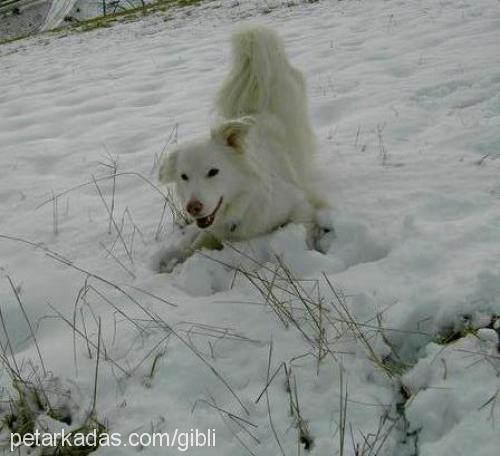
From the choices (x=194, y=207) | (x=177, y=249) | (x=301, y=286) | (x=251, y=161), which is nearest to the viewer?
(x=301, y=286)

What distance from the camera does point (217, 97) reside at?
3.75m

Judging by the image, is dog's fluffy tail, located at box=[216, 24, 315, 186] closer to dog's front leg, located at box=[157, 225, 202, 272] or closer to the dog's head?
Answer: the dog's head

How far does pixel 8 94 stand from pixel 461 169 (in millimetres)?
6419

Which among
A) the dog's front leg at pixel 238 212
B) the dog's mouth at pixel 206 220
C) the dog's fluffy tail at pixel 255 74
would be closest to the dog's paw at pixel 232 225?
the dog's front leg at pixel 238 212

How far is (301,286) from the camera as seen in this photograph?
7.54 ft

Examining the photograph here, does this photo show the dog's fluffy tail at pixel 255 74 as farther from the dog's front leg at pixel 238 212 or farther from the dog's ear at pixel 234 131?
the dog's front leg at pixel 238 212

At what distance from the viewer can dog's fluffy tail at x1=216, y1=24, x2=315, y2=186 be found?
351 centimetres

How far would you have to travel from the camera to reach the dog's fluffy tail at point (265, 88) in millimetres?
3508

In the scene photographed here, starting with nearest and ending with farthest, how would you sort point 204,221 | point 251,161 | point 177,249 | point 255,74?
1. point 204,221
2. point 251,161
3. point 177,249
4. point 255,74

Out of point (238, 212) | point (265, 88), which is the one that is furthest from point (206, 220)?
point (265, 88)

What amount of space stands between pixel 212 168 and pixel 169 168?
0.33 m

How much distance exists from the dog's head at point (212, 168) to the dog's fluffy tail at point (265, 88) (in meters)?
0.72

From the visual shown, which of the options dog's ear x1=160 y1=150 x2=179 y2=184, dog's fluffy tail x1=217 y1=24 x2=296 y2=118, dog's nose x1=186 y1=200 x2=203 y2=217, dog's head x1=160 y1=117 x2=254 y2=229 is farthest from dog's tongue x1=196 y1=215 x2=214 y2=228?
dog's fluffy tail x1=217 y1=24 x2=296 y2=118

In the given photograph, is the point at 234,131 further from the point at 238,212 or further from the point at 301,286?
the point at 301,286
